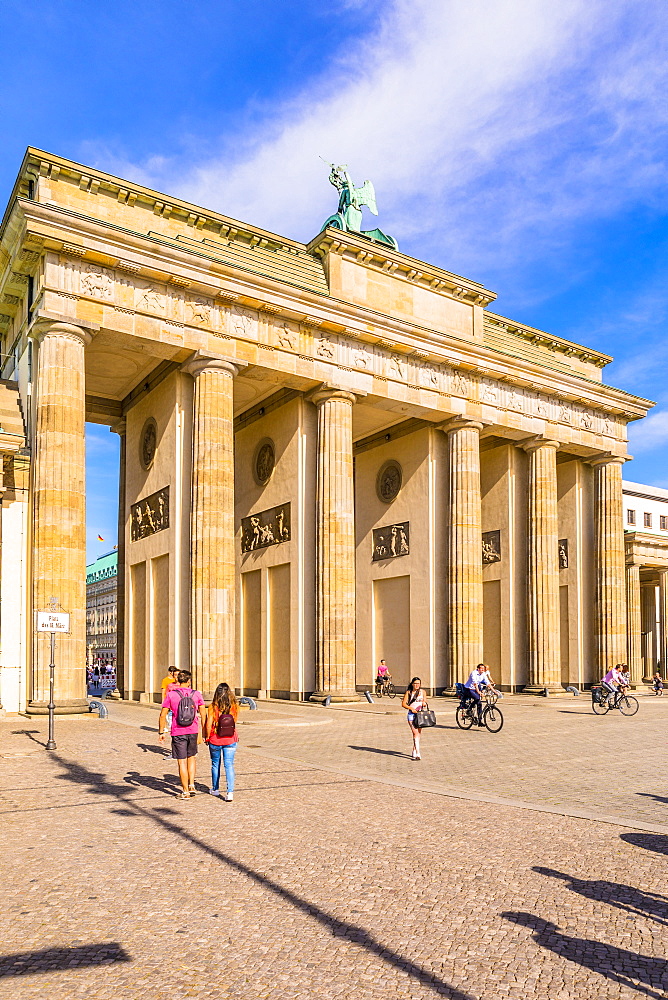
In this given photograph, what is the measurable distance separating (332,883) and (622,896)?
2.34 metres

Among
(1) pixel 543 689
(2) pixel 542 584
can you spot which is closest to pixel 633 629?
(2) pixel 542 584

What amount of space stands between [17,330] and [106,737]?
16011mm

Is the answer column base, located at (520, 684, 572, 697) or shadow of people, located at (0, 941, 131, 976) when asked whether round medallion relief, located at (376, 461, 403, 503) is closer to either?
column base, located at (520, 684, 572, 697)

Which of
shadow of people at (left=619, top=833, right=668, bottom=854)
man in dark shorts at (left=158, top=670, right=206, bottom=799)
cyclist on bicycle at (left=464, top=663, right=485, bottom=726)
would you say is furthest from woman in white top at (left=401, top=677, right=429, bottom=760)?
shadow of people at (left=619, top=833, right=668, bottom=854)

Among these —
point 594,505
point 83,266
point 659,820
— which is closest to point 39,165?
point 83,266

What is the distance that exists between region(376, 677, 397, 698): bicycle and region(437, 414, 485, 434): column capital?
10.4m

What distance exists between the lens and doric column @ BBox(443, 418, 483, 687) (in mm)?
33125

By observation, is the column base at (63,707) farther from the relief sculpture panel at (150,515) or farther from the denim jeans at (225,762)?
the denim jeans at (225,762)

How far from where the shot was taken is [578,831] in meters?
9.27

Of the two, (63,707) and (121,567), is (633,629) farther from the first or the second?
(63,707)

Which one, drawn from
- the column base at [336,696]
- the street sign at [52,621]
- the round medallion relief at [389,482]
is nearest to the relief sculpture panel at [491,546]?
the round medallion relief at [389,482]

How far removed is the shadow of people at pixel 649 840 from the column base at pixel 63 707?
16126mm

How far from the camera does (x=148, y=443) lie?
31172mm

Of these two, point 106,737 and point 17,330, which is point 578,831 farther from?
point 17,330
